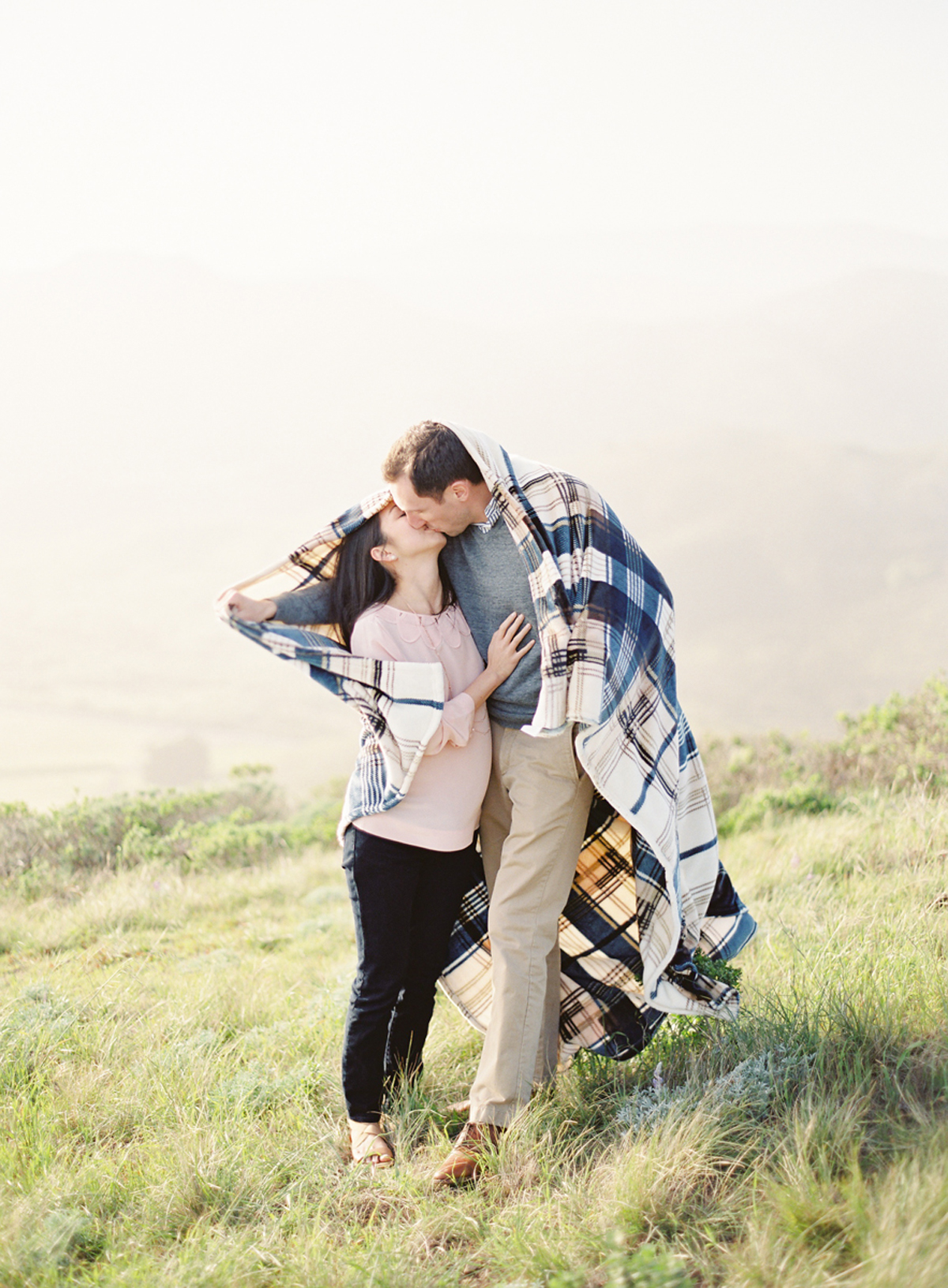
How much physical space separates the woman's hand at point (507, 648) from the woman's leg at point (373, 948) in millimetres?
626

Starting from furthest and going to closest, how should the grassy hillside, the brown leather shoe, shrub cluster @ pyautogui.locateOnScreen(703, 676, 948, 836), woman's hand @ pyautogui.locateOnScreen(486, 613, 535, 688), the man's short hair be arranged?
shrub cluster @ pyautogui.locateOnScreen(703, 676, 948, 836) → woman's hand @ pyautogui.locateOnScreen(486, 613, 535, 688) → the man's short hair → the brown leather shoe → the grassy hillside

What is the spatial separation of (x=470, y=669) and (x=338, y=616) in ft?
1.54

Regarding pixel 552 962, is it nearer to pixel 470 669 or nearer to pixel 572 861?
pixel 572 861

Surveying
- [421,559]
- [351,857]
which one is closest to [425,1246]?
[351,857]

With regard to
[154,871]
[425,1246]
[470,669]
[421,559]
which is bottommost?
Answer: [154,871]

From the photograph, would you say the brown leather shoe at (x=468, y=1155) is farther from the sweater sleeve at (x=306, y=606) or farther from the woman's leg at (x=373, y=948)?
the sweater sleeve at (x=306, y=606)

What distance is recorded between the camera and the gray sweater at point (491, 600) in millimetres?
3053

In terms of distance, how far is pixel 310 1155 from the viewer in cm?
299

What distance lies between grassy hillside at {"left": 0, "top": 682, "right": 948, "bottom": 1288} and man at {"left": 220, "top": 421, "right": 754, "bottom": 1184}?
237mm

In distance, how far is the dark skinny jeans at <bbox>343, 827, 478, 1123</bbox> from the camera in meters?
2.99

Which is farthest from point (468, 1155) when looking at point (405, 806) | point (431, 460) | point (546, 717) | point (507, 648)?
point (431, 460)

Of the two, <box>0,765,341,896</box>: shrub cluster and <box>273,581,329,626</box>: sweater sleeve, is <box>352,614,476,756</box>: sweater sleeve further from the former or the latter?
<box>0,765,341,896</box>: shrub cluster

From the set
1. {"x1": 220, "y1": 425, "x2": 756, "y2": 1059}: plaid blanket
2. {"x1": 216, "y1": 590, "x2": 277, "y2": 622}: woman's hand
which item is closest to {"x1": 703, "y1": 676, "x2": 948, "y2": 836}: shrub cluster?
{"x1": 220, "y1": 425, "x2": 756, "y2": 1059}: plaid blanket

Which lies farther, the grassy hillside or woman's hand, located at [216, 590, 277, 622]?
woman's hand, located at [216, 590, 277, 622]
